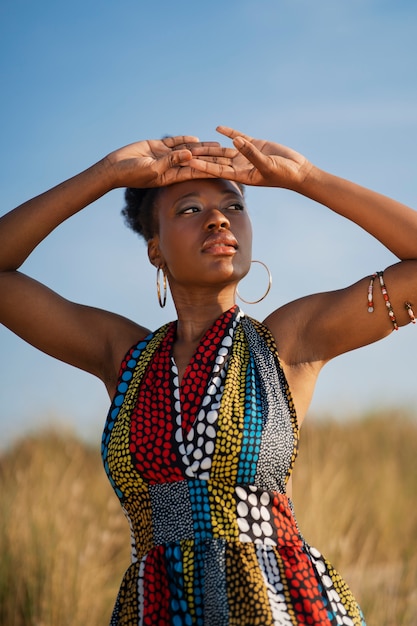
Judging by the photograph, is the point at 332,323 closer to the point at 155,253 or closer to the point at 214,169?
the point at 214,169

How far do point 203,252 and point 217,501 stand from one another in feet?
3.24

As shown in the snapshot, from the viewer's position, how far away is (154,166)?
3.72 metres

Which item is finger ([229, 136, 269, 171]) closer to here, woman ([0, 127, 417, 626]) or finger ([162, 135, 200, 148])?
woman ([0, 127, 417, 626])

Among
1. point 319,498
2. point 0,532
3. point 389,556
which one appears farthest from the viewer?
point 389,556

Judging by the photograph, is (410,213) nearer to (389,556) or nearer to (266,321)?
(266,321)

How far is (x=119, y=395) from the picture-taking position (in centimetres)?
363

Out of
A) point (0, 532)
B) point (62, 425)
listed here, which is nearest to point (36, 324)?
point (0, 532)

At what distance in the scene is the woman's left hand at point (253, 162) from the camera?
11.7ft

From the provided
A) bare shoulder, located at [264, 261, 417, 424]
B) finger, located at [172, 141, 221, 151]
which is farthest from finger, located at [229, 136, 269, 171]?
bare shoulder, located at [264, 261, 417, 424]

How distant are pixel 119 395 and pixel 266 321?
2.13 feet

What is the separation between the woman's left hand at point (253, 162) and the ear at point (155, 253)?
0.53 metres

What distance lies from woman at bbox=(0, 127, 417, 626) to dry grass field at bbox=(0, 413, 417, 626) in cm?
269

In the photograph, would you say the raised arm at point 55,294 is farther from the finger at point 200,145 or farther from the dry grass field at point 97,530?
the dry grass field at point 97,530

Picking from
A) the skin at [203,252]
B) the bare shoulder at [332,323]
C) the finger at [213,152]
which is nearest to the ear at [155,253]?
the skin at [203,252]
